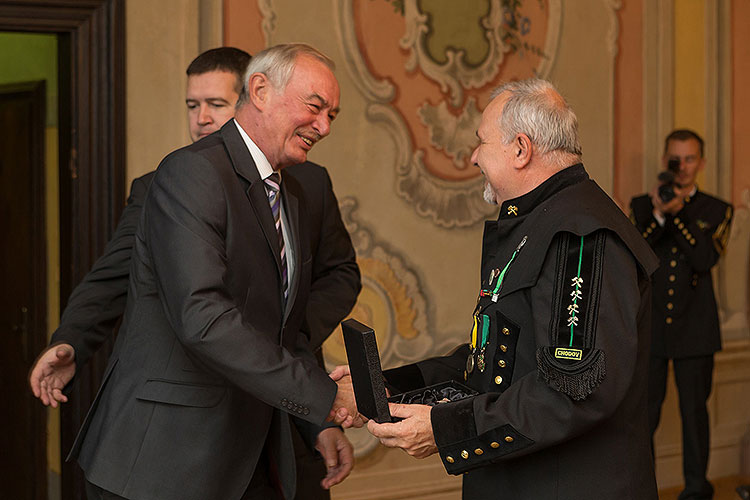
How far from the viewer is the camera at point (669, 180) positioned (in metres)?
4.64

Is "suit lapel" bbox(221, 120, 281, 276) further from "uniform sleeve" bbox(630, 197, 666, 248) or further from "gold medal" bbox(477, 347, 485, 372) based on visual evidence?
"uniform sleeve" bbox(630, 197, 666, 248)

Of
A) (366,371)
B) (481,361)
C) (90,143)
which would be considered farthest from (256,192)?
(90,143)

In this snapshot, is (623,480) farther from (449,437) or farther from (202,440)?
(202,440)

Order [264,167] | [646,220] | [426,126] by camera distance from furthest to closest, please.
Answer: [646,220] → [426,126] → [264,167]

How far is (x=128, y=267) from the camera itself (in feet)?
8.64

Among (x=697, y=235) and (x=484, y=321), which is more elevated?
(x=697, y=235)

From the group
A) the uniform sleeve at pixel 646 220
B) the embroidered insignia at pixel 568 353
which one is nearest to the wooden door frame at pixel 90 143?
the embroidered insignia at pixel 568 353

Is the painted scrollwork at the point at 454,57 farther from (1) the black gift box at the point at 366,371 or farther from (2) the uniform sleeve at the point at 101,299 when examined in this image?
(1) the black gift box at the point at 366,371

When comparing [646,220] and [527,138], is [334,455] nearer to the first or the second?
[527,138]

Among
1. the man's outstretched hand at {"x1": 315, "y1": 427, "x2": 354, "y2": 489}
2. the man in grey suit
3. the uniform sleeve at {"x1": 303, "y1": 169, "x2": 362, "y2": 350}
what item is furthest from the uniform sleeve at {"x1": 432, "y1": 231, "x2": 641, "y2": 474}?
the uniform sleeve at {"x1": 303, "y1": 169, "x2": 362, "y2": 350}

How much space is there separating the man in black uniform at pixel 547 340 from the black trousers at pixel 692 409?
2.82m

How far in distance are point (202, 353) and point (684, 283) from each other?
3351mm

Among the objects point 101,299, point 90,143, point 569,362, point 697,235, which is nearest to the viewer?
point 569,362

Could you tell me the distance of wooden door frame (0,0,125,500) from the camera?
12.2 feet
